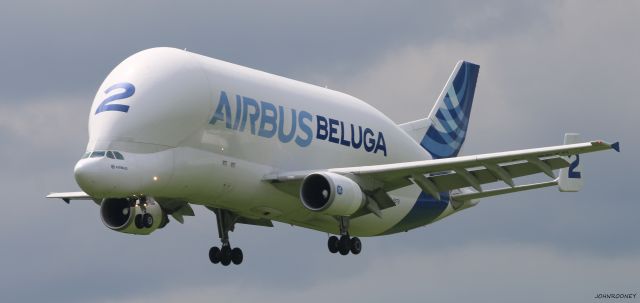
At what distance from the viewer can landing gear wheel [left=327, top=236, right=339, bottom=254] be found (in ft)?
233

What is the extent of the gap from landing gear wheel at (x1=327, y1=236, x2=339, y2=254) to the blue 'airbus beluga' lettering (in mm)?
3375

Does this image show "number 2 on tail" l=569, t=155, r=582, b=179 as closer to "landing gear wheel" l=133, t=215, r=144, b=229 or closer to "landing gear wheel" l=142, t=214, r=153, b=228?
"landing gear wheel" l=142, t=214, r=153, b=228

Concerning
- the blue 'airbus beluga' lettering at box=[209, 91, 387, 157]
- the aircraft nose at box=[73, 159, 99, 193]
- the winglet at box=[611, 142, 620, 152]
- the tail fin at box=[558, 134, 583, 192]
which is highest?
the blue 'airbus beluga' lettering at box=[209, 91, 387, 157]

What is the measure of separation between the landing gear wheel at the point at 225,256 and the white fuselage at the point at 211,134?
2.71 meters

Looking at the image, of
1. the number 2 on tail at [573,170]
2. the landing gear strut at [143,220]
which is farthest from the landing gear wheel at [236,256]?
the number 2 on tail at [573,170]

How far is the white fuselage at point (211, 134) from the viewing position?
64062 millimetres

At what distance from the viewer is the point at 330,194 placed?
6738cm

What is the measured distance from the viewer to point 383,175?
69.3 meters

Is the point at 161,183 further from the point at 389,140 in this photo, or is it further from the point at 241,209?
the point at 389,140

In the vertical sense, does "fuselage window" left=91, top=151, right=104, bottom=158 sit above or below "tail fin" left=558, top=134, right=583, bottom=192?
below

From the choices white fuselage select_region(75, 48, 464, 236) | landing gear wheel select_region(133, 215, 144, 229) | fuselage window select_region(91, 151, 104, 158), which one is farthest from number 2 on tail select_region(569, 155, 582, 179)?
fuselage window select_region(91, 151, 104, 158)

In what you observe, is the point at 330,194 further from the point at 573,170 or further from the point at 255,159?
the point at 573,170

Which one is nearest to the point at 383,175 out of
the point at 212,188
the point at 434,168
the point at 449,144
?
the point at 434,168

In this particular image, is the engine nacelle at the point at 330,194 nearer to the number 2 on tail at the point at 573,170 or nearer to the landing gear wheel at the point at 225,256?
the landing gear wheel at the point at 225,256
